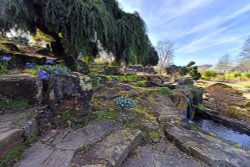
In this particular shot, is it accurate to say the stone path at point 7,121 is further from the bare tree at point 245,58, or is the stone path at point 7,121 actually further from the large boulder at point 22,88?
the bare tree at point 245,58

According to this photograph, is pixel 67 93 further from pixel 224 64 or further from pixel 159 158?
pixel 224 64

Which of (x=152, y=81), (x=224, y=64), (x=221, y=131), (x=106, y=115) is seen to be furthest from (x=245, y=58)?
(x=106, y=115)

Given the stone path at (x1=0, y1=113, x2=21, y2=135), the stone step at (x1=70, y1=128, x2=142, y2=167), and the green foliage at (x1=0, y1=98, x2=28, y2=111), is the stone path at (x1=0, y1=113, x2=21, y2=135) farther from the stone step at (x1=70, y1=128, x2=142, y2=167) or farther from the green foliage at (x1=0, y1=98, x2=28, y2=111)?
the stone step at (x1=70, y1=128, x2=142, y2=167)

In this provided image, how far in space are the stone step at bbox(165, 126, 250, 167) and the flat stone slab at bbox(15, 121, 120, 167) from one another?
0.74 meters

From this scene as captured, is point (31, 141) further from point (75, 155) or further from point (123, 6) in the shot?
point (123, 6)

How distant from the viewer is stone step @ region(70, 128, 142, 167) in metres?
1.38

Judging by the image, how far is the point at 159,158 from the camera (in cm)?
168

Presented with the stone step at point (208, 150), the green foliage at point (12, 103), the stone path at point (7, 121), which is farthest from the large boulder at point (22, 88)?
the stone step at point (208, 150)

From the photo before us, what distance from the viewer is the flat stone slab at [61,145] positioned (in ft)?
4.43

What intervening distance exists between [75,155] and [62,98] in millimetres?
755

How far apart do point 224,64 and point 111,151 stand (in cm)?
3477

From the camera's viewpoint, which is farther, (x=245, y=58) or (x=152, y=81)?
(x=245, y=58)

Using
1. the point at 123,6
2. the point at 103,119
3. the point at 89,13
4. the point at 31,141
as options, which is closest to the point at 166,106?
the point at 103,119

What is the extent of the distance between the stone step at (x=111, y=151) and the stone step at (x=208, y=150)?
1.59 feet
